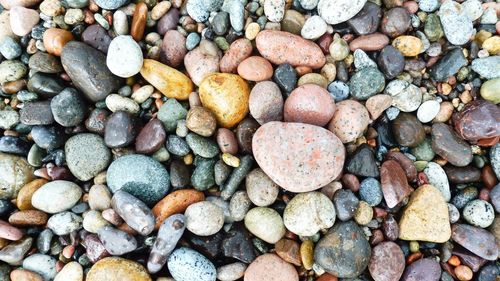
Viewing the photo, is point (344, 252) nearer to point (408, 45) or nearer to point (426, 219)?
point (426, 219)

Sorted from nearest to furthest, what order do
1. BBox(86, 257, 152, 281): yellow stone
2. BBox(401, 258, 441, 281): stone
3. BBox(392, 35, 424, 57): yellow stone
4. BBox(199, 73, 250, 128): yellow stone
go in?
1. BBox(86, 257, 152, 281): yellow stone
2. BBox(401, 258, 441, 281): stone
3. BBox(199, 73, 250, 128): yellow stone
4. BBox(392, 35, 424, 57): yellow stone

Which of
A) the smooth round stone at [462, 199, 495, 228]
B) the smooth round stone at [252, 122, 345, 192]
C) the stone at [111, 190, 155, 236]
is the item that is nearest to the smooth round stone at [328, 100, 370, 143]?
the smooth round stone at [252, 122, 345, 192]

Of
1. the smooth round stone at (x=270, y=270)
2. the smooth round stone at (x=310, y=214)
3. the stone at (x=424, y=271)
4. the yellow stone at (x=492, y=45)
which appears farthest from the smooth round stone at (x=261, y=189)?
the yellow stone at (x=492, y=45)

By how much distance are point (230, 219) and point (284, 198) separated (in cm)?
28

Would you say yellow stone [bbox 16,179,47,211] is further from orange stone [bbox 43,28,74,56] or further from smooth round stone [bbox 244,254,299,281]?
smooth round stone [bbox 244,254,299,281]

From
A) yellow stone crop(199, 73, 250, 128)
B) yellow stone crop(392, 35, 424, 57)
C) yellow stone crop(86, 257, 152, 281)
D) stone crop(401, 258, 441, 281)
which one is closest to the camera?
yellow stone crop(86, 257, 152, 281)

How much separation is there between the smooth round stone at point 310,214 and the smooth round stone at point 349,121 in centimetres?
31

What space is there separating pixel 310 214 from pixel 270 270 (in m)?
0.31

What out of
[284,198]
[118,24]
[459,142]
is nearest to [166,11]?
[118,24]

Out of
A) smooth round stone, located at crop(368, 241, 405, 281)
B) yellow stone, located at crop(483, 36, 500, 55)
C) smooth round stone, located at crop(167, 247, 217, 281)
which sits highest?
yellow stone, located at crop(483, 36, 500, 55)

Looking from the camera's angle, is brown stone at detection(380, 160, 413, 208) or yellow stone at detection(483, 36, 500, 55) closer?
brown stone at detection(380, 160, 413, 208)

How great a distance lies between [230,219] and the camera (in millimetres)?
2193

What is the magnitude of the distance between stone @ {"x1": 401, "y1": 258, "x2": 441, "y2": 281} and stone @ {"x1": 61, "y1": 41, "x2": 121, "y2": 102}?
169 centimetres

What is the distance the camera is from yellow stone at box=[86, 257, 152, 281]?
1991 mm
